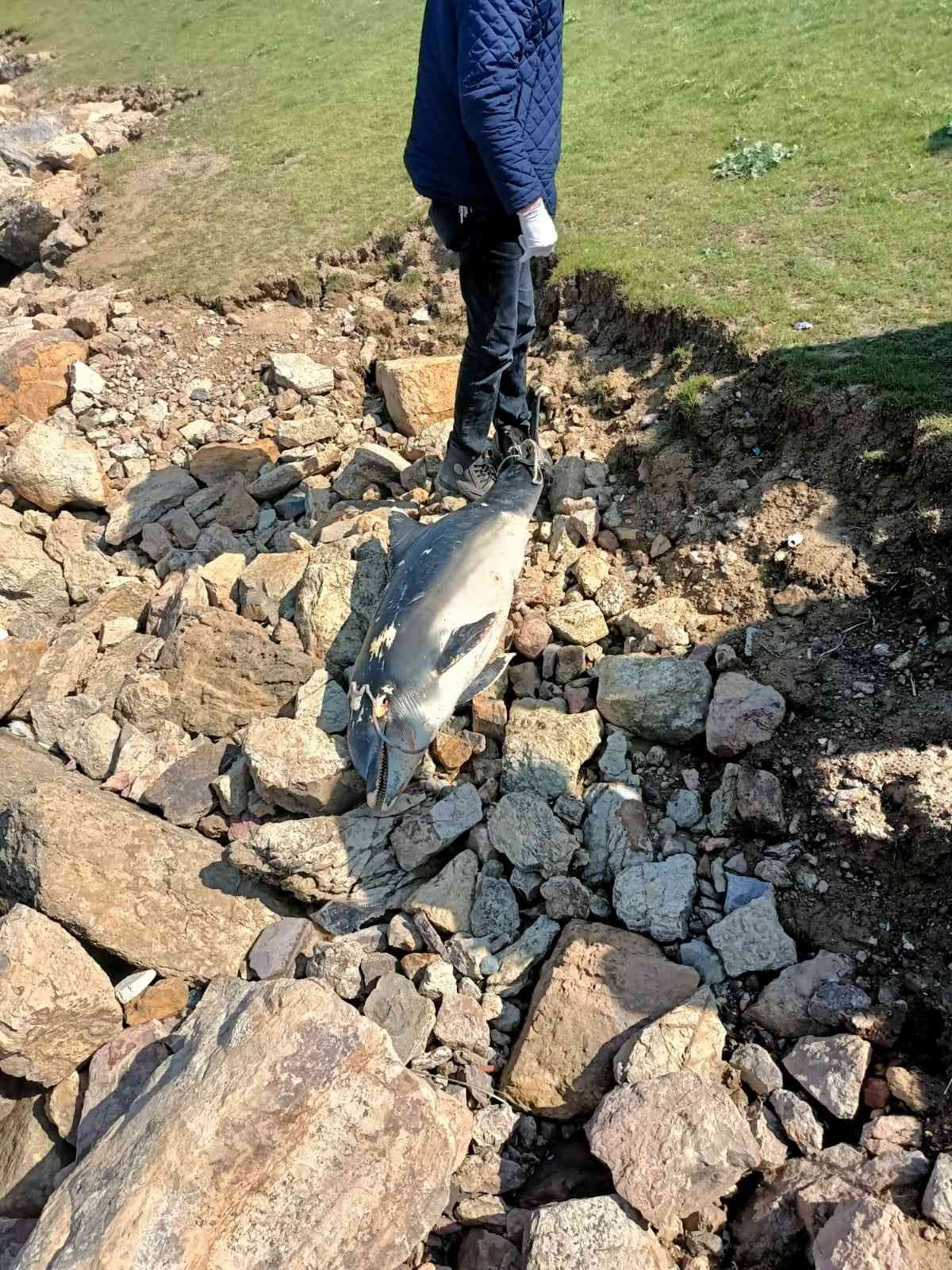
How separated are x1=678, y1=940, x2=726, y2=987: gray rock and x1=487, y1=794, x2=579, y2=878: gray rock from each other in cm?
60

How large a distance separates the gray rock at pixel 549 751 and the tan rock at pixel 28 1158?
2326 mm

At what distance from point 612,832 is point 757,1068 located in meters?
1.08

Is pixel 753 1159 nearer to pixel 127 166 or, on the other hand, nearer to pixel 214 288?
pixel 214 288

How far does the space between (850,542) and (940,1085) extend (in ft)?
8.28

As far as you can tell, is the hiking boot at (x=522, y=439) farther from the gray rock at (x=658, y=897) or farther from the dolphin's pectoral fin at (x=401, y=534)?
the gray rock at (x=658, y=897)

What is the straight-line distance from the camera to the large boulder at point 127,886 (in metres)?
3.75

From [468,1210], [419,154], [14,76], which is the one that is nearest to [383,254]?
[419,154]

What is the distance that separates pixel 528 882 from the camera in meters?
3.84

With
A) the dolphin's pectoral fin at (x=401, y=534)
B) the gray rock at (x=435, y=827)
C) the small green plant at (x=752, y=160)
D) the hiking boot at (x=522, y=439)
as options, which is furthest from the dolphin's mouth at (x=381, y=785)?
the small green plant at (x=752, y=160)

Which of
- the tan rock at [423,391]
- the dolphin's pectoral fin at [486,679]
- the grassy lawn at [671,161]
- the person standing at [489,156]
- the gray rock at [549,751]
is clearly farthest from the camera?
the tan rock at [423,391]

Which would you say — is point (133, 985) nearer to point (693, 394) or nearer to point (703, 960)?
point (703, 960)

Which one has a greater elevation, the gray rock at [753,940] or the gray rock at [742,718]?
the gray rock at [742,718]

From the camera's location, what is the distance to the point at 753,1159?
280cm

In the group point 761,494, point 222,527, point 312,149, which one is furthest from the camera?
point 312,149
